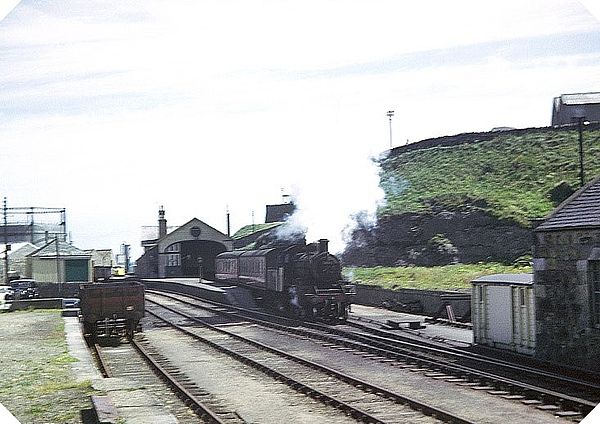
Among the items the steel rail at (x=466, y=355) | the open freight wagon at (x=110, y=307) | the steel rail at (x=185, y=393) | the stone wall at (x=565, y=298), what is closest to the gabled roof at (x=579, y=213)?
the stone wall at (x=565, y=298)

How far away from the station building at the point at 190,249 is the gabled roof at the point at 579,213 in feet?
135

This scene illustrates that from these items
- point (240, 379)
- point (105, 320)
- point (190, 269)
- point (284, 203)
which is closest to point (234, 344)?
point (105, 320)

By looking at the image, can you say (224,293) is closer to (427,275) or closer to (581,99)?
(427,275)

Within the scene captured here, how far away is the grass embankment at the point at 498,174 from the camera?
23.3 m

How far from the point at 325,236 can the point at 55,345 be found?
12157 millimetres

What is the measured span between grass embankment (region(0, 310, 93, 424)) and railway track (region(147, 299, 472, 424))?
3.40 meters

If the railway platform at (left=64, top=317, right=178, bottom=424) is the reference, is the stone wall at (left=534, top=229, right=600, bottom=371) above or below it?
above

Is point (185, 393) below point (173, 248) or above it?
below

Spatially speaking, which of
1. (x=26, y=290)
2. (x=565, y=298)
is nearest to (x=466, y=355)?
(x=565, y=298)

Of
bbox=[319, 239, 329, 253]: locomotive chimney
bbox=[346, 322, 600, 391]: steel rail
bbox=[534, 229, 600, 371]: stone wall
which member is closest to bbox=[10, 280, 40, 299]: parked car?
bbox=[319, 239, 329, 253]: locomotive chimney

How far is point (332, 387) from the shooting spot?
1341 centimetres

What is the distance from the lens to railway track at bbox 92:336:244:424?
38.0ft

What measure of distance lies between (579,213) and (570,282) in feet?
3.86

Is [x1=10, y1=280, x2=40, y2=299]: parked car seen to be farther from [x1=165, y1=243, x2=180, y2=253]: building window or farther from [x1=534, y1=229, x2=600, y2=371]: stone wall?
[x1=534, y1=229, x2=600, y2=371]: stone wall
